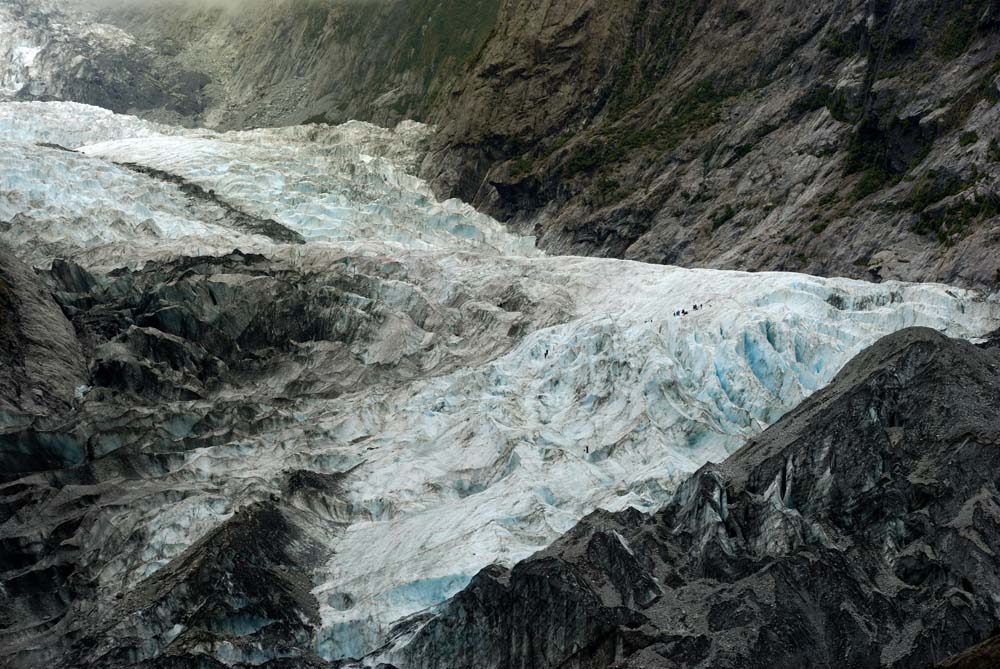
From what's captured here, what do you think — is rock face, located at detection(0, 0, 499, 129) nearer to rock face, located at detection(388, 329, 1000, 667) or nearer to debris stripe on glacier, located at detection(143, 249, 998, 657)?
debris stripe on glacier, located at detection(143, 249, 998, 657)

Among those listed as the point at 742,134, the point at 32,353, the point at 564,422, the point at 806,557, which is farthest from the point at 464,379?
the point at 742,134

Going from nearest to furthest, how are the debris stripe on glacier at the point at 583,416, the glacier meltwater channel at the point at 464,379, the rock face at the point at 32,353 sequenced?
the debris stripe on glacier at the point at 583,416 < the glacier meltwater channel at the point at 464,379 < the rock face at the point at 32,353

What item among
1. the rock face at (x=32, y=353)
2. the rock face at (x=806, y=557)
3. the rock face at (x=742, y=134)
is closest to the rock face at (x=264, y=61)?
the rock face at (x=742, y=134)

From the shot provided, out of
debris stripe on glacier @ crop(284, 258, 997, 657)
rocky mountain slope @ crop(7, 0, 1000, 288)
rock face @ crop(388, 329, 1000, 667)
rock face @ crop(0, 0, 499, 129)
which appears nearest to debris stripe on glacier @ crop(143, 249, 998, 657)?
debris stripe on glacier @ crop(284, 258, 997, 657)

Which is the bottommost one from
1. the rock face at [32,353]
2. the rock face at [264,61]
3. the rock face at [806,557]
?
the rock face at [32,353]

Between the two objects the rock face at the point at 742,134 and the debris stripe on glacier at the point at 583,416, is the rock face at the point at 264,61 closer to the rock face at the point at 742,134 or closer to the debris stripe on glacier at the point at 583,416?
the rock face at the point at 742,134

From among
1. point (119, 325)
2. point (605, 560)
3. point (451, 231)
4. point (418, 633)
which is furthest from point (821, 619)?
point (451, 231)

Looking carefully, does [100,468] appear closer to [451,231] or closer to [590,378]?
[590,378]
